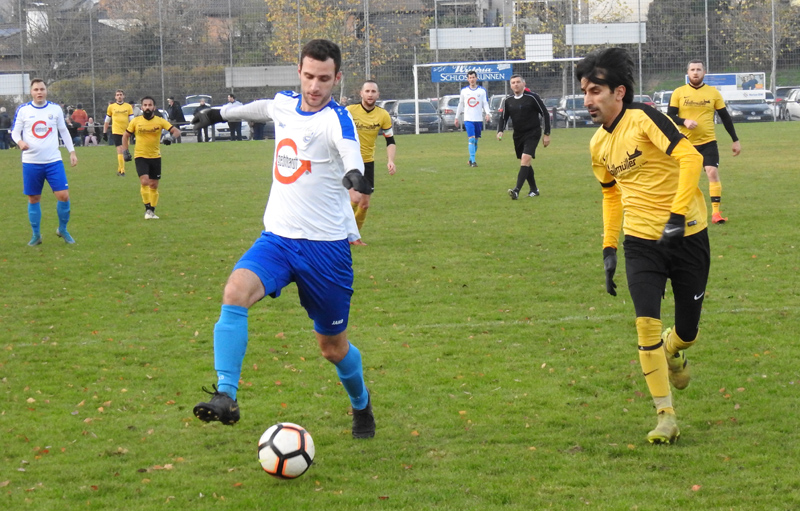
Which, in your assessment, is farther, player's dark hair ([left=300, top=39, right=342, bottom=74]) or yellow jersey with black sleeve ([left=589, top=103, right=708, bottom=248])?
yellow jersey with black sleeve ([left=589, top=103, right=708, bottom=248])

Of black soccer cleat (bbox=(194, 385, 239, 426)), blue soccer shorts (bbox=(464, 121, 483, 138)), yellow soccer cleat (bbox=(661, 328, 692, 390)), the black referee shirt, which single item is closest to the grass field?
yellow soccer cleat (bbox=(661, 328, 692, 390))

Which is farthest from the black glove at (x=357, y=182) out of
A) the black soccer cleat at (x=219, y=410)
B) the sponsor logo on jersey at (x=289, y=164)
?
the black soccer cleat at (x=219, y=410)

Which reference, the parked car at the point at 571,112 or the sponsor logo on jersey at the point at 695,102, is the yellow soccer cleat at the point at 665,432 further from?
the parked car at the point at 571,112

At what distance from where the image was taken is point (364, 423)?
17.7 feet

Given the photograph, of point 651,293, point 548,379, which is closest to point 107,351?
point 548,379

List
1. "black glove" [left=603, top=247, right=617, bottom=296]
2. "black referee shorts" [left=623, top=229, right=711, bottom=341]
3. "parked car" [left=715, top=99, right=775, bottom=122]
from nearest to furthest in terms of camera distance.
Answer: "black referee shorts" [left=623, top=229, right=711, bottom=341] < "black glove" [left=603, top=247, right=617, bottom=296] < "parked car" [left=715, top=99, right=775, bottom=122]

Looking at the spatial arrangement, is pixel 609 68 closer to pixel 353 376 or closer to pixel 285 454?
pixel 353 376

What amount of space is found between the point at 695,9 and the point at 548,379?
1532 inches

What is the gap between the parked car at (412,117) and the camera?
40219mm

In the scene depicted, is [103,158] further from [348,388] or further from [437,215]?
[348,388]

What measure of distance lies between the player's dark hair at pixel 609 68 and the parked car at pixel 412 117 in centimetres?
3524

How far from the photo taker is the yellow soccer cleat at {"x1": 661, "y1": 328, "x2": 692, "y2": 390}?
5703 mm

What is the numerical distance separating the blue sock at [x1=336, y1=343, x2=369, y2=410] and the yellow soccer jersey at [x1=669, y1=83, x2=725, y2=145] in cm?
832

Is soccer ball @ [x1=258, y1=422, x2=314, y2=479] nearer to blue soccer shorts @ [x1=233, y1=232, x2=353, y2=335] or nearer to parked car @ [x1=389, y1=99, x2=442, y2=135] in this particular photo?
blue soccer shorts @ [x1=233, y1=232, x2=353, y2=335]
